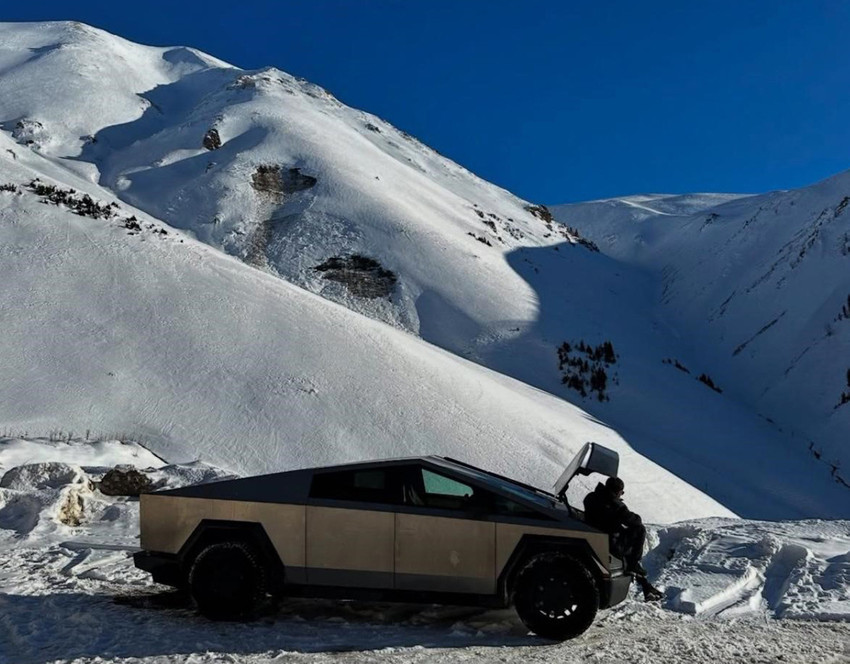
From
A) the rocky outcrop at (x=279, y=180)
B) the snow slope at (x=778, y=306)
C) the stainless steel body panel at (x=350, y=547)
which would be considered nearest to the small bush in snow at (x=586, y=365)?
the snow slope at (x=778, y=306)

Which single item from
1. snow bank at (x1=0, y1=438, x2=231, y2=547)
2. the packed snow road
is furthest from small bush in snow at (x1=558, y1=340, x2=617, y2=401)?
the packed snow road

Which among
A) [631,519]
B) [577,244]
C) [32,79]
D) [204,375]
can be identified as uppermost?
[32,79]

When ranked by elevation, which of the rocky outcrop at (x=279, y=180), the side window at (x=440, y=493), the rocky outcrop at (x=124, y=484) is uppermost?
the rocky outcrop at (x=279, y=180)

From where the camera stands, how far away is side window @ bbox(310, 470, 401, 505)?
16.6ft

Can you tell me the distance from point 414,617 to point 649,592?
194 cm

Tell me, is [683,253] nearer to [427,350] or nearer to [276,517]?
[427,350]

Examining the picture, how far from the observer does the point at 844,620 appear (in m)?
5.30

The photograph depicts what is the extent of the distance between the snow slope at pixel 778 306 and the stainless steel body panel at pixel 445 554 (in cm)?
1761

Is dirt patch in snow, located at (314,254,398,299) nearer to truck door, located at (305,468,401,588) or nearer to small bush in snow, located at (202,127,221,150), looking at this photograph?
small bush in snow, located at (202,127,221,150)

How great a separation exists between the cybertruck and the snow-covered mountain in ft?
22.5

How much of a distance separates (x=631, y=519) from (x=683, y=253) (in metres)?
46.2

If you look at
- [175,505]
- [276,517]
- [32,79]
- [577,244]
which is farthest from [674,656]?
[32,79]

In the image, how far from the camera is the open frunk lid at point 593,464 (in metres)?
5.54

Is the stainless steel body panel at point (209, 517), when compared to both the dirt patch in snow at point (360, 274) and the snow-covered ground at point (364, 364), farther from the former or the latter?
the dirt patch in snow at point (360, 274)
